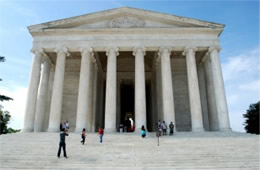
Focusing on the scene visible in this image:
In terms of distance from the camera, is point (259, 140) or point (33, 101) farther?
point (33, 101)

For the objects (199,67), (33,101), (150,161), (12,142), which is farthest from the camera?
Answer: (199,67)

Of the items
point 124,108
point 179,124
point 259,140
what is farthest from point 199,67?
point 124,108

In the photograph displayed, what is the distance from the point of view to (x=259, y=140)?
757 inches

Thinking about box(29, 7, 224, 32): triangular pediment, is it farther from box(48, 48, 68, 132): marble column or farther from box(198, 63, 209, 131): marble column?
box(198, 63, 209, 131): marble column

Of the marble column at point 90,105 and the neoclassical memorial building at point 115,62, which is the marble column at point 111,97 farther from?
the marble column at point 90,105

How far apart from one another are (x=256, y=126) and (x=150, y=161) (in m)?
46.8

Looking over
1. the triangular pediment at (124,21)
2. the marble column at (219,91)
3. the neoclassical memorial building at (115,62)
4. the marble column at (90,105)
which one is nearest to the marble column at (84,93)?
the neoclassical memorial building at (115,62)

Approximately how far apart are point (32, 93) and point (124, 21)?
16.9 m

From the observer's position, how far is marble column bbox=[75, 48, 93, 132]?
27062 mm

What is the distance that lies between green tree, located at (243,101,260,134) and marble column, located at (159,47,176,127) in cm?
3319

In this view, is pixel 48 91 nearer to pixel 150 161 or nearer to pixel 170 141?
pixel 170 141

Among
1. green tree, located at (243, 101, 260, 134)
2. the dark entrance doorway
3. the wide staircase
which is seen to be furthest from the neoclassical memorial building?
green tree, located at (243, 101, 260, 134)

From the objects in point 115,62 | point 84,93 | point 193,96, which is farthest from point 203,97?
point 84,93

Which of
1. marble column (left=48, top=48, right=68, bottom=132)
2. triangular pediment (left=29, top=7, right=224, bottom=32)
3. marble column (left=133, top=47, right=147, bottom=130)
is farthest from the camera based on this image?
triangular pediment (left=29, top=7, right=224, bottom=32)
